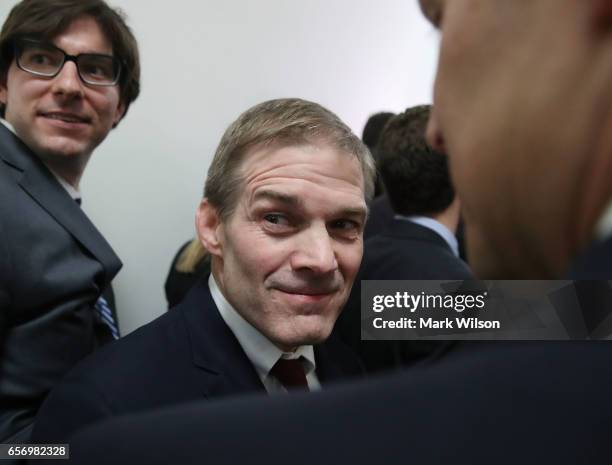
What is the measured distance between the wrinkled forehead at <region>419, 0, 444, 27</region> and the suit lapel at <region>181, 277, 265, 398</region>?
72 centimetres

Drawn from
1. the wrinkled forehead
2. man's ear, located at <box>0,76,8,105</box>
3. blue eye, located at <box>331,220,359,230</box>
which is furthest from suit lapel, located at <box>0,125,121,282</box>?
the wrinkled forehead

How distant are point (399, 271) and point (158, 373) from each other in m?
0.65

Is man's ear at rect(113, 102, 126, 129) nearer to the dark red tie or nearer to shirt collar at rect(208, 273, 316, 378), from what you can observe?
shirt collar at rect(208, 273, 316, 378)

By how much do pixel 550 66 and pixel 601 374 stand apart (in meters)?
0.14

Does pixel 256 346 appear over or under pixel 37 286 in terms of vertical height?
under

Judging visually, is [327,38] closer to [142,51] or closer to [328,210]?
[142,51]

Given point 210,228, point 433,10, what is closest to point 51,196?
point 210,228

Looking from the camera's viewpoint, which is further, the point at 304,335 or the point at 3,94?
the point at 3,94

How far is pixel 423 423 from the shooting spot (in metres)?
0.24

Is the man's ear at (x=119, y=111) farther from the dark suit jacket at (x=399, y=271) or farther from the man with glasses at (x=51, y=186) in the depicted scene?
the dark suit jacket at (x=399, y=271)

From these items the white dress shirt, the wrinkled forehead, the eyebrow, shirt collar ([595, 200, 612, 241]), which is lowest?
the white dress shirt

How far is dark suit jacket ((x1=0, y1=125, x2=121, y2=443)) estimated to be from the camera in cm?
96

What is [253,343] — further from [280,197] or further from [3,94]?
[3,94]

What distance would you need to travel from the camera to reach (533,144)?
0.87 feet
